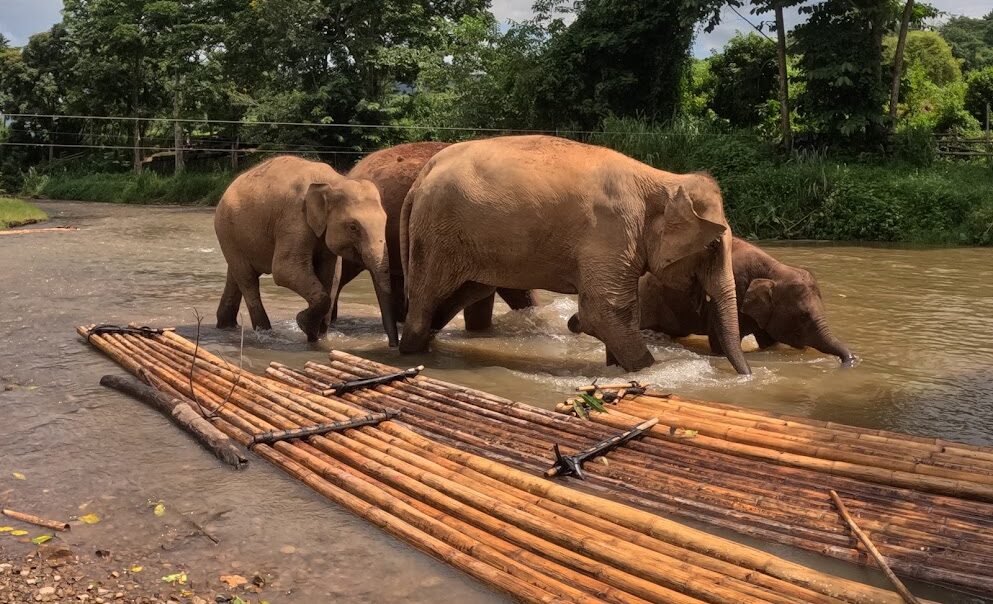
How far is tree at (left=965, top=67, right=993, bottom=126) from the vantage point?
78.9 feet

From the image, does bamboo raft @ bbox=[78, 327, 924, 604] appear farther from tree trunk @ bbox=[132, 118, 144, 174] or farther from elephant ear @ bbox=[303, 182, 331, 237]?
tree trunk @ bbox=[132, 118, 144, 174]

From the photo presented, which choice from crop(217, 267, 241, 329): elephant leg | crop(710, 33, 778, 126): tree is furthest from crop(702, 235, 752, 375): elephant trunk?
crop(710, 33, 778, 126): tree

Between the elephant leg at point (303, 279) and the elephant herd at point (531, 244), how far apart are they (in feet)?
0.04

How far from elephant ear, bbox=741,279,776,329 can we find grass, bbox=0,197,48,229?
63.7 feet

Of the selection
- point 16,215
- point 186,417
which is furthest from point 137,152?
point 186,417

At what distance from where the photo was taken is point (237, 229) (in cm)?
848

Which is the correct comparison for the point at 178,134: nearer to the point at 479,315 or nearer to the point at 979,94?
the point at 979,94

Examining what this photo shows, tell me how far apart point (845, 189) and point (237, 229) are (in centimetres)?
1409

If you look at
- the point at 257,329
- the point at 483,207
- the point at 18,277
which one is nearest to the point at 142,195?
the point at 18,277

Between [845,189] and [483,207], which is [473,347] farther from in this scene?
[845,189]

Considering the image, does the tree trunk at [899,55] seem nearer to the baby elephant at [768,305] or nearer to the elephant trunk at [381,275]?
the baby elephant at [768,305]

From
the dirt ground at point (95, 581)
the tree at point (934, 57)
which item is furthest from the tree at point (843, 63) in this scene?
the dirt ground at point (95, 581)

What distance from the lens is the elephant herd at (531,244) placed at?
264 inches

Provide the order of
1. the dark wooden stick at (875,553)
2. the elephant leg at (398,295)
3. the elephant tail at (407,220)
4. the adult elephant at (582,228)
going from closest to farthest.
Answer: the dark wooden stick at (875,553) → the adult elephant at (582,228) → the elephant tail at (407,220) → the elephant leg at (398,295)
